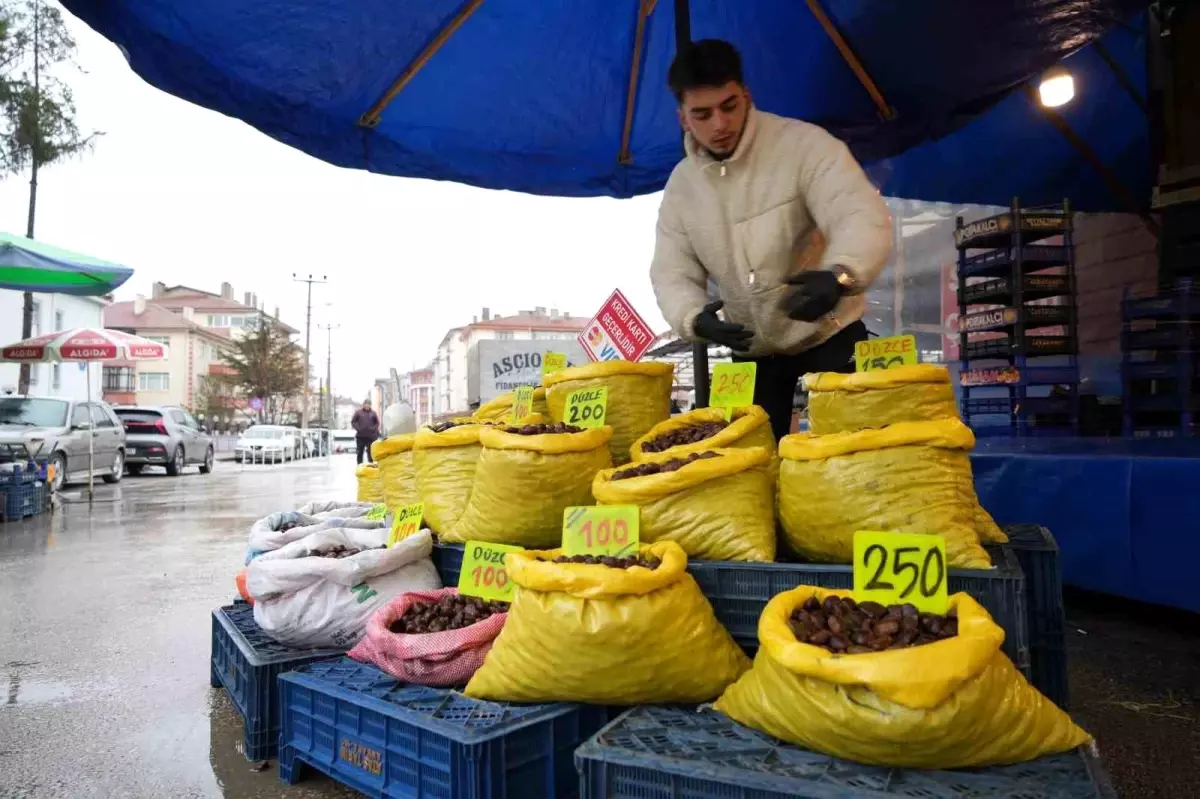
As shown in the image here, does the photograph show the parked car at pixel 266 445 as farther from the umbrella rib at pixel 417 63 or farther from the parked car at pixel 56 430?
the umbrella rib at pixel 417 63

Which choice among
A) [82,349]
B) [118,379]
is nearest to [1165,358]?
[82,349]

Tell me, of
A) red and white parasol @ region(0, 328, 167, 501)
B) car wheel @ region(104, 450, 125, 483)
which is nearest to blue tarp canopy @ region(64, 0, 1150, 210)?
red and white parasol @ region(0, 328, 167, 501)

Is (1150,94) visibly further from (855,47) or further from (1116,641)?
(1116,641)

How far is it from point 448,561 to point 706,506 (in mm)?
1158

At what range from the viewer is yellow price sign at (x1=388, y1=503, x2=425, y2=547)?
2816 millimetres

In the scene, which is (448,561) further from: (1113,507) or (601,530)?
(1113,507)

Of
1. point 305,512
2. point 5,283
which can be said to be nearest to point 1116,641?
point 305,512

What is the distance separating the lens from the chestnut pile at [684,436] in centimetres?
243

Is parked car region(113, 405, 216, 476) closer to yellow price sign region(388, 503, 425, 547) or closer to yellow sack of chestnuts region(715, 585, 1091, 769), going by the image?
yellow price sign region(388, 503, 425, 547)

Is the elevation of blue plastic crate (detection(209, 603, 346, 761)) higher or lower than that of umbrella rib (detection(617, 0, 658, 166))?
lower

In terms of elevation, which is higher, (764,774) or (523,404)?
(523,404)

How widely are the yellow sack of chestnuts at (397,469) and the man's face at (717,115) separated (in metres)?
1.85

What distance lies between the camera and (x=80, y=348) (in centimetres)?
1129

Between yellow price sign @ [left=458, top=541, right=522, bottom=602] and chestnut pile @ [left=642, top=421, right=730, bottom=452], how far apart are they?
0.59 meters
